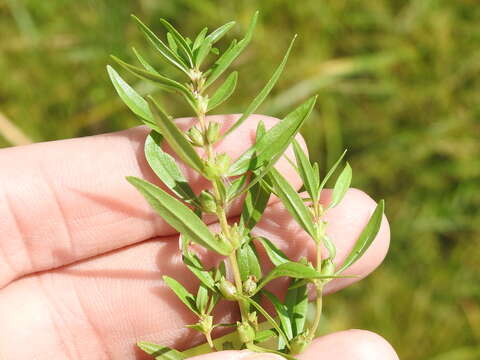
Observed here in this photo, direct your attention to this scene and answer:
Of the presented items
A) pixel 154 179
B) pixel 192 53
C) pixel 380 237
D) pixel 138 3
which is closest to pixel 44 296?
pixel 154 179

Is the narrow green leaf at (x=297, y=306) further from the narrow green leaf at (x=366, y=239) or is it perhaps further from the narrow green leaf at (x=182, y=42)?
the narrow green leaf at (x=182, y=42)

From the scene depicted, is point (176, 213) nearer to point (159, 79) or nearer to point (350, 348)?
point (159, 79)

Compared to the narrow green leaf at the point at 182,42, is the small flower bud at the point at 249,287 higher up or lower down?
lower down

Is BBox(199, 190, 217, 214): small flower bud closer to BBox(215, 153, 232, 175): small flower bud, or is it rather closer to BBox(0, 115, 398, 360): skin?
BBox(215, 153, 232, 175): small flower bud

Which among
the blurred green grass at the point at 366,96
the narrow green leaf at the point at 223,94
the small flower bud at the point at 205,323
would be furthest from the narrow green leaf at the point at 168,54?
the blurred green grass at the point at 366,96

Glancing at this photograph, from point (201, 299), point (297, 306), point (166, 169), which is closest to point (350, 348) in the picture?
point (297, 306)

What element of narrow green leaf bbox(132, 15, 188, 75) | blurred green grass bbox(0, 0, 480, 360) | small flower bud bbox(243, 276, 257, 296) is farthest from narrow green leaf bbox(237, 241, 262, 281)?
blurred green grass bbox(0, 0, 480, 360)
